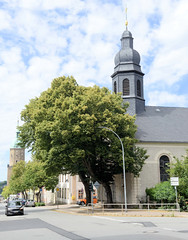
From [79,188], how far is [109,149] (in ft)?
91.0

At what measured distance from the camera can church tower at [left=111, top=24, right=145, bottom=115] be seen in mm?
39469

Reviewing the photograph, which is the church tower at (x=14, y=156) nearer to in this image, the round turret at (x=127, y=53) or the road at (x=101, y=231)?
the round turret at (x=127, y=53)

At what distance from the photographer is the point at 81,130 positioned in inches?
1033

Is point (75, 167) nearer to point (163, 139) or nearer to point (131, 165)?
point (131, 165)

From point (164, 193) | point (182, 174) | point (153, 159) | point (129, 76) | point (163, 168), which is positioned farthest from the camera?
point (129, 76)

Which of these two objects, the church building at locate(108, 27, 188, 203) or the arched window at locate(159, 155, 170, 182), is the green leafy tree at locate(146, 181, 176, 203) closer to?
the church building at locate(108, 27, 188, 203)

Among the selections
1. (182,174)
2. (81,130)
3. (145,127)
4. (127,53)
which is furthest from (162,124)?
(81,130)

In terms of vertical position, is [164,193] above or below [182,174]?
below

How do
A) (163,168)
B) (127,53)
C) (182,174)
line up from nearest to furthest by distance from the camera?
(182,174) → (163,168) → (127,53)

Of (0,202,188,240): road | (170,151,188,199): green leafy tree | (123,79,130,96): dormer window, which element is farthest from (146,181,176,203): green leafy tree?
(123,79,130,96): dormer window

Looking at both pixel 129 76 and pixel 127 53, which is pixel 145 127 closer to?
pixel 129 76

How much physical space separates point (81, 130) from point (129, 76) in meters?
16.5

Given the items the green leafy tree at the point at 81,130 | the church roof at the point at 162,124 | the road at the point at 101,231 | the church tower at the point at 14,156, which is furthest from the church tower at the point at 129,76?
the church tower at the point at 14,156

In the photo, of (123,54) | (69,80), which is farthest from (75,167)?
(123,54)
